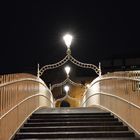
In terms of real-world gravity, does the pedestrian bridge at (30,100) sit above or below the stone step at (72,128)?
above

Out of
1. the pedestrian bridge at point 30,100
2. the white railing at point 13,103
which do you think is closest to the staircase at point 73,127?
the pedestrian bridge at point 30,100

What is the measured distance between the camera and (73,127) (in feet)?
34.1

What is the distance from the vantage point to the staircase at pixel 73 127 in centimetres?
973

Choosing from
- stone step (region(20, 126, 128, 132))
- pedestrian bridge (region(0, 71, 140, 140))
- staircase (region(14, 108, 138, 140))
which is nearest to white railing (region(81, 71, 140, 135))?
pedestrian bridge (region(0, 71, 140, 140))

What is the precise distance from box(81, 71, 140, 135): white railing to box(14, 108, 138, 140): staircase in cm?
31

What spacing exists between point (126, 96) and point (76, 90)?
4335 centimetres

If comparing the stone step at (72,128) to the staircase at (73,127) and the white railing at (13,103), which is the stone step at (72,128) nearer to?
the staircase at (73,127)

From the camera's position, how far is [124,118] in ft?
35.0

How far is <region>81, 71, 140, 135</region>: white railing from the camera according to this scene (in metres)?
9.29

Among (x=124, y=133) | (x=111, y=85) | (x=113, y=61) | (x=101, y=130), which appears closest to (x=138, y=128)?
(x=124, y=133)

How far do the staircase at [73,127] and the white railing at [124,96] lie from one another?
12.3 inches

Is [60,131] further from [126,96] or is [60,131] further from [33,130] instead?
[126,96]

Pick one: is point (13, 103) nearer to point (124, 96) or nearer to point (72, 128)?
point (72, 128)

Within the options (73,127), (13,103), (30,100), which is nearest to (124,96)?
(73,127)
